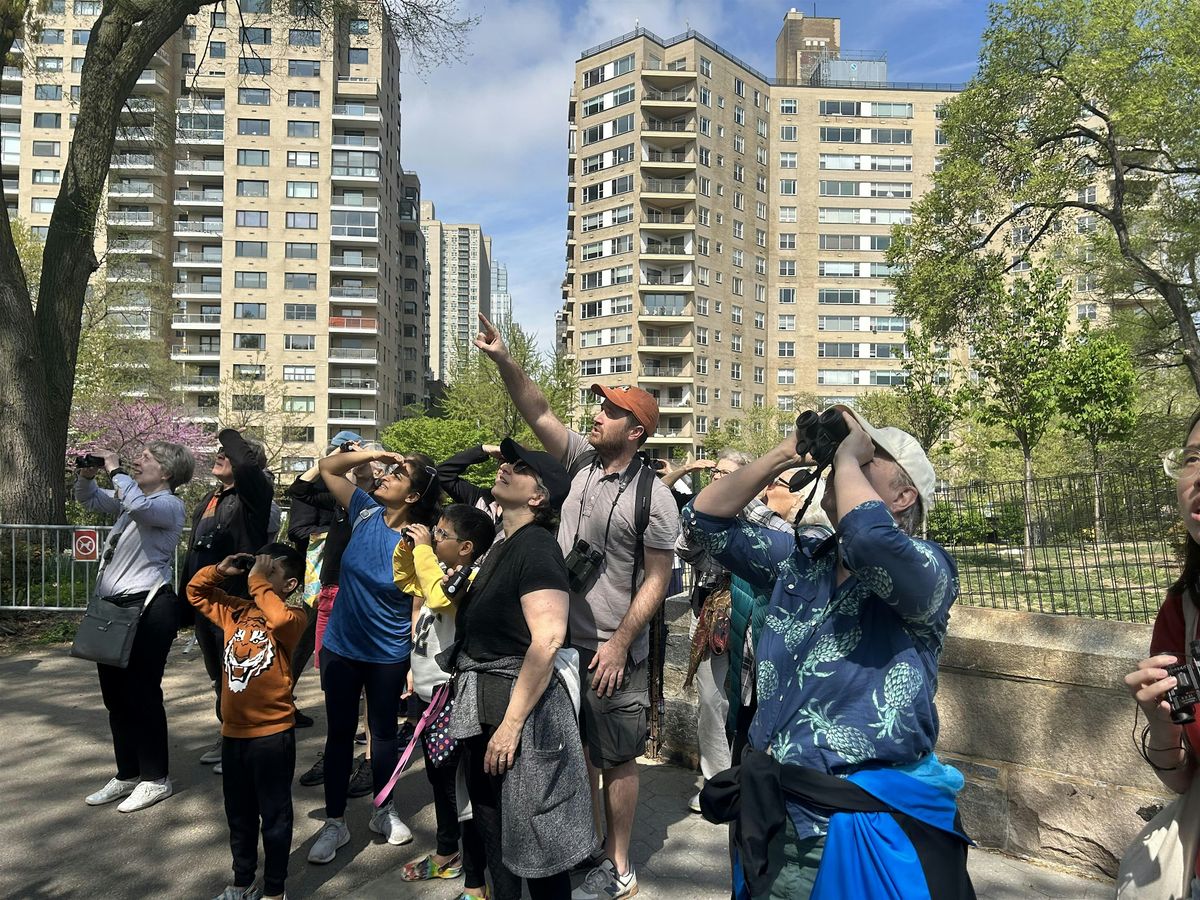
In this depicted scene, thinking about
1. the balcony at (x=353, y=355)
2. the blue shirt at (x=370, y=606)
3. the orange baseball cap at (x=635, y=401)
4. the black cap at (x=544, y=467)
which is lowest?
the blue shirt at (x=370, y=606)

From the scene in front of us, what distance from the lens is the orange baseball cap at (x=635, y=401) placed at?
3.68 metres

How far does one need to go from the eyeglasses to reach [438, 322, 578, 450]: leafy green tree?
3168cm

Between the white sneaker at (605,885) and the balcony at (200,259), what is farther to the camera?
the balcony at (200,259)

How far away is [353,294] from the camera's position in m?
66.5

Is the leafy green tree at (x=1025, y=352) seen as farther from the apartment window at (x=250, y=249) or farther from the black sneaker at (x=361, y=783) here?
the apartment window at (x=250, y=249)

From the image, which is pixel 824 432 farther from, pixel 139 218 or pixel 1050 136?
pixel 139 218

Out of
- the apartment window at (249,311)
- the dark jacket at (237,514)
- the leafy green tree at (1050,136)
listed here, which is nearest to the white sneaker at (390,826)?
the dark jacket at (237,514)

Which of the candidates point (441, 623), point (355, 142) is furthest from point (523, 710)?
point (355, 142)

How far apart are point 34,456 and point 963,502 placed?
10.6 m

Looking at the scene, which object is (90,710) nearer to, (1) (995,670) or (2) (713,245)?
Result: (1) (995,670)

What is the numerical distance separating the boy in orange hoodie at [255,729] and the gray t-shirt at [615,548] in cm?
135

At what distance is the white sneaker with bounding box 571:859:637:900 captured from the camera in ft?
11.6

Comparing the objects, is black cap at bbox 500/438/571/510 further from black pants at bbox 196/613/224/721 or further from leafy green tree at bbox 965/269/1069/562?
leafy green tree at bbox 965/269/1069/562

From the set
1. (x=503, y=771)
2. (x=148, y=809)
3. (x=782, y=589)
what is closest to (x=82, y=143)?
(x=148, y=809)
